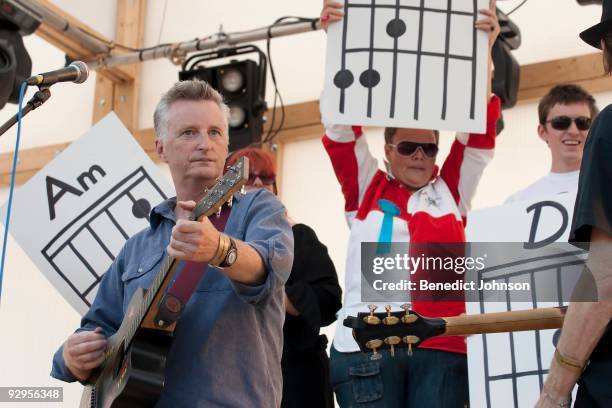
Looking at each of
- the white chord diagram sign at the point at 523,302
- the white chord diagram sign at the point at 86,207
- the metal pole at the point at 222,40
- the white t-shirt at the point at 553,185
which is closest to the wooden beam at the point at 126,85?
the metal pole at the point at 222,40

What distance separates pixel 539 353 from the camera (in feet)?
10.4

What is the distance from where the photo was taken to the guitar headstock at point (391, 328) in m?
2.75

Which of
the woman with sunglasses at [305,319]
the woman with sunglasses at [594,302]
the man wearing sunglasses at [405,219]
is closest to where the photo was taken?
the woman with sunglasses at [594,302]

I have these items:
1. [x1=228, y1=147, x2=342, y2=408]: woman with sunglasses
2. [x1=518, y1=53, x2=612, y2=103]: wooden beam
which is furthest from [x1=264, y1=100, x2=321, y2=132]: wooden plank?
[x1=228, y1=147, x2=342, y2=408]: woman with sunglasses

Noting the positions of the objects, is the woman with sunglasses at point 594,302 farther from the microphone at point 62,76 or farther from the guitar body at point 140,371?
the microphone at point 62,76

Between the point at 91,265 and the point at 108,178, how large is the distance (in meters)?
0.37

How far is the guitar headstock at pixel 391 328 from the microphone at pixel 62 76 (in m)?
1.05

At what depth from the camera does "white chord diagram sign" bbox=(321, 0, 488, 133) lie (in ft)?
12.8

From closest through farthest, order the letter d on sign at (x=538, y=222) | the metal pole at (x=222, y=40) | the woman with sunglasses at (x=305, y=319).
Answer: the letter d on sign at (x=538, y=222), the woman with sunglasses at (x=305, y=319), the metal pole at (x=222, y=40)

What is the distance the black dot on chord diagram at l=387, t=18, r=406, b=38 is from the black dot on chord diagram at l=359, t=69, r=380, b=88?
19 centimetres

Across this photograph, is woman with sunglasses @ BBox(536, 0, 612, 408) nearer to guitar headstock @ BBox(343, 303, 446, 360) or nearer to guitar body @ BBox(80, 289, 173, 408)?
guitar headstock @ BBox(343, 303, 446, 360)

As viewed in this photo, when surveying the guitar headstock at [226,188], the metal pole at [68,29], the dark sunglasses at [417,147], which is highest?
the metal pole at [68,29]

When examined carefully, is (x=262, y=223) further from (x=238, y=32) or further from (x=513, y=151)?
(x=238, y=32)

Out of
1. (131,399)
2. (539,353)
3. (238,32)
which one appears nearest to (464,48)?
(539,353)
